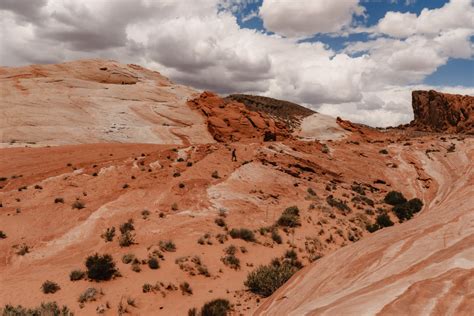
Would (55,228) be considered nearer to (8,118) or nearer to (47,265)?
(47,265)

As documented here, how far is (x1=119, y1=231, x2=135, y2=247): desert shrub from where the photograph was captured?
1723cm

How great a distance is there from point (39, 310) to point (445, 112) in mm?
122715

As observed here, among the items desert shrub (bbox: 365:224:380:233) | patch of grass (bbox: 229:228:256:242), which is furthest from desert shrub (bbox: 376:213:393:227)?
patch of grass (bbox: 229:228:256:242)

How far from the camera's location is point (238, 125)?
56.1 meters

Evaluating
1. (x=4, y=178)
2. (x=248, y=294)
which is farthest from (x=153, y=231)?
(x=4, y=178)

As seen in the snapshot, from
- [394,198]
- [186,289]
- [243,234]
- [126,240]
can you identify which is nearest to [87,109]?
[126,240]

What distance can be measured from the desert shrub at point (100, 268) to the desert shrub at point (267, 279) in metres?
5.43

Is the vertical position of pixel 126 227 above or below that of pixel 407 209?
above

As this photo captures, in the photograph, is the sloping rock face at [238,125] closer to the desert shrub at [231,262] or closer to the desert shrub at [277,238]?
the desert shrub at [277,238]

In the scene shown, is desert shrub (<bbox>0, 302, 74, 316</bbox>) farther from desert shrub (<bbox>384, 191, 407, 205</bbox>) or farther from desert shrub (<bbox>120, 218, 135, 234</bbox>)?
desert shrub (<bbox>384, 191, 407, 205</bbox>)

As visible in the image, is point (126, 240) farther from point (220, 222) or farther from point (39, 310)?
point (39, 310)

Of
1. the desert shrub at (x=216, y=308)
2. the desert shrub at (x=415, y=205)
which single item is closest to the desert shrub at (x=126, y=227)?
the desert shrub at (x=216, y=308)

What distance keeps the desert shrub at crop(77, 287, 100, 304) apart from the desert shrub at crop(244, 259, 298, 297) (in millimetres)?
5537

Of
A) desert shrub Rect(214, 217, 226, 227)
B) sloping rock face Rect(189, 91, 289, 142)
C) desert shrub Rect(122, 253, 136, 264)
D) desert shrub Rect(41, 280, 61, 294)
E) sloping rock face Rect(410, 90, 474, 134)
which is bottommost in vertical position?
desert shrub Rect(41, 280, 61, 294)
